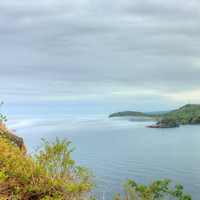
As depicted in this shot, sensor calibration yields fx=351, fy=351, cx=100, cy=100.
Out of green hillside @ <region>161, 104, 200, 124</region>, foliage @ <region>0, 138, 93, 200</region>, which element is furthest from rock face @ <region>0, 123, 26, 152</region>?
green hillside @ <region>161, 104, 200, 124</region>

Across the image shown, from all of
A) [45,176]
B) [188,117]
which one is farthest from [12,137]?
[188,117]

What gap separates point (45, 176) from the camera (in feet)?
21.8

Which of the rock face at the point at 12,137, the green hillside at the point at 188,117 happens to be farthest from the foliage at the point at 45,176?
the green hillside at the point at 188,117

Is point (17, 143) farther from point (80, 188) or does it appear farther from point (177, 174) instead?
point (177, 174)

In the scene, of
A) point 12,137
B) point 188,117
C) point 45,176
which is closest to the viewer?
point 45,176

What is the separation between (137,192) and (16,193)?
2861 mm

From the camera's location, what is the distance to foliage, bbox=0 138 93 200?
642 cm

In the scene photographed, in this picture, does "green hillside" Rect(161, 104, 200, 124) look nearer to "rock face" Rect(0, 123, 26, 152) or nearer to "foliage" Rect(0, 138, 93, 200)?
"rock face" Rect(0, 123, 26, 152)

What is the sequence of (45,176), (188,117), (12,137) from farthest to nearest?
1. (188,117)
2. (12,137)
3. (45,176)

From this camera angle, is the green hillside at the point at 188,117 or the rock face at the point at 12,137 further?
the green hillside at the point at 188,117

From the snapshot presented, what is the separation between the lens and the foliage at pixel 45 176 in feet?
21.1

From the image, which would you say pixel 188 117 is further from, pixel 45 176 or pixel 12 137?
pixel 45 176

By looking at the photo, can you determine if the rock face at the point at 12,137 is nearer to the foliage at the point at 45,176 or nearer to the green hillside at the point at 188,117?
the foliage at the point at 45,176

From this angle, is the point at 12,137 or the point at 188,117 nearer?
the point at 12,137
